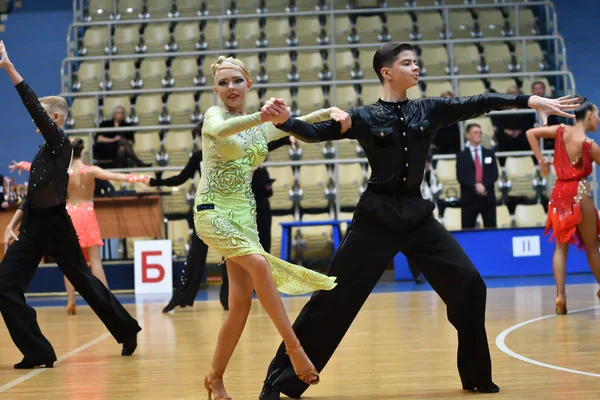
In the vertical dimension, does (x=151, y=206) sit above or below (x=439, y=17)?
below

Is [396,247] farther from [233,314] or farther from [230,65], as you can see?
[230,65]

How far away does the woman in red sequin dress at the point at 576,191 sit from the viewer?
781cm

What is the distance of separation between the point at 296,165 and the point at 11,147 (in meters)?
5.64

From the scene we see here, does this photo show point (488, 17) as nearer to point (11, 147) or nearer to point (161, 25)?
point (161, 25)

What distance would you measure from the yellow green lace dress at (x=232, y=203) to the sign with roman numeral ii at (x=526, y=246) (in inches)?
337

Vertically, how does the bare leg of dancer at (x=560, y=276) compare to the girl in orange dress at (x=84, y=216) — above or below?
below

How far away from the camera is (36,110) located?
5656 mm

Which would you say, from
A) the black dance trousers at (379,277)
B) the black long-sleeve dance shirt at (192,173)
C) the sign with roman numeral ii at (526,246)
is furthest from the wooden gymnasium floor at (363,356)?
the sign with roman numeral ii at (526,246)

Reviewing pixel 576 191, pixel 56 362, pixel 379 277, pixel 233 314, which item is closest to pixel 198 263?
pixel 56 362

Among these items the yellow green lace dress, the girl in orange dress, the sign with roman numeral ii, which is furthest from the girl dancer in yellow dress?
the sign with roman numeral ii

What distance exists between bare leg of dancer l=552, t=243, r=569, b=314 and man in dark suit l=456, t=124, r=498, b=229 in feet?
13.5

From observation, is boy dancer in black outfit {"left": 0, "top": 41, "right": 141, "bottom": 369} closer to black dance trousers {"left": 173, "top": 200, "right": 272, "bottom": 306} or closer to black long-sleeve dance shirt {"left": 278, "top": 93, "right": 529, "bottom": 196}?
black long-sleeve dance shirt {"left": 278, "top": 93, "right": 529, "bottom": 196}

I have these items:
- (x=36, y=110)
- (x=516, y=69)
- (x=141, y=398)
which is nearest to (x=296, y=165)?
(x=516, y=69)

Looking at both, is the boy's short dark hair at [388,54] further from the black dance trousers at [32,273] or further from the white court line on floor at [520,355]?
the black dance trousers at [32,273]
